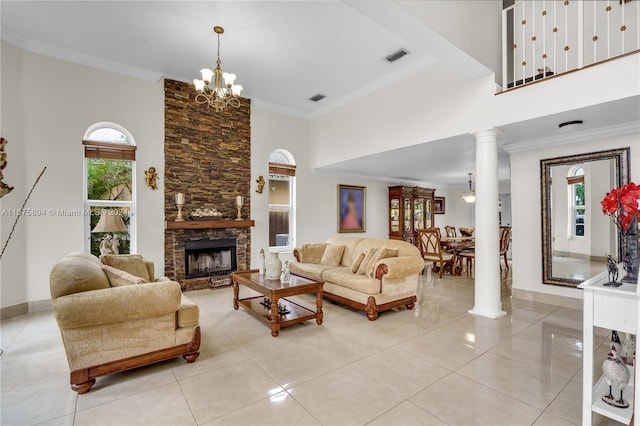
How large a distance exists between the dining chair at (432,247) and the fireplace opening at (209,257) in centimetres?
402

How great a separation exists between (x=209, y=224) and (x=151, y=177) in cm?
121

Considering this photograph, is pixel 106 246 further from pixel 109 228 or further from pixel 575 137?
pixel 575 137

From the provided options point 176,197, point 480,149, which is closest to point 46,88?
point 176,197

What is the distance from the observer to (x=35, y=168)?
407cm

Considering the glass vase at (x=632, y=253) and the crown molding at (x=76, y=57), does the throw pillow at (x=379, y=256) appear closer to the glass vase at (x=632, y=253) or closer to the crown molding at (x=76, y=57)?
the glass vase at (x=632, y=253)

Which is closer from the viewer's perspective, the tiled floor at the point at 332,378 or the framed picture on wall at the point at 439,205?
the tiled floor at the point at 332,378

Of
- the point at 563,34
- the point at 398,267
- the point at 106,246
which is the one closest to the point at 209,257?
the point at 106,246

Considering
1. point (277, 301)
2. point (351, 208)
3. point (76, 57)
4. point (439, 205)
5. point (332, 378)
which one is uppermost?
point (76, 57)

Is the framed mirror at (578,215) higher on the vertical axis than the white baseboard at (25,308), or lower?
higher

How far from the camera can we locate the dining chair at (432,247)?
6160mm

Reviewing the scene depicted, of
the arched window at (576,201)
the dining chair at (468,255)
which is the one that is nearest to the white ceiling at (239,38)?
the arched window at (576,201)

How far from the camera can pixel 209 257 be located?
18.3 ft

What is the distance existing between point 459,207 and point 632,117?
760 centimetres

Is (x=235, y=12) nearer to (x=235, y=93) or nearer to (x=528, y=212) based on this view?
(x=235, y=93)
